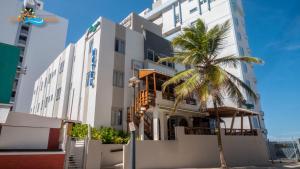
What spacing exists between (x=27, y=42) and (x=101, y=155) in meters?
44.2

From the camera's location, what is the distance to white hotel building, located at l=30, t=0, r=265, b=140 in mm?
19094

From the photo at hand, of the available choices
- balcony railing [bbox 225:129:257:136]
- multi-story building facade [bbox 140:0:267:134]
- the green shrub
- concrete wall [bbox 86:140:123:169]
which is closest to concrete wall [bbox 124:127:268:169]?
balcony railing [bbox 225:129:257:136]

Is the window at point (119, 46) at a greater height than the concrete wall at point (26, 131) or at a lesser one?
greater

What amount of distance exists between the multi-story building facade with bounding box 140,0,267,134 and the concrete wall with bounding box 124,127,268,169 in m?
8.60

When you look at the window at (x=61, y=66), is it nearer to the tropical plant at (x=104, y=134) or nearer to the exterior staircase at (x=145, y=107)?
the tropical plant at (x=104, y=134)

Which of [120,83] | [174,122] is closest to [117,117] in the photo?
[120,83]

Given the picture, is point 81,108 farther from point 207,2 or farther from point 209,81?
point 207,2

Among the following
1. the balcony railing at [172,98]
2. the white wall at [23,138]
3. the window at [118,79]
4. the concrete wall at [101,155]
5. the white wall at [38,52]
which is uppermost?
the white wall at [38,52]

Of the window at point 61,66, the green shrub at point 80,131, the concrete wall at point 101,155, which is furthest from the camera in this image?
the window at point 61,66

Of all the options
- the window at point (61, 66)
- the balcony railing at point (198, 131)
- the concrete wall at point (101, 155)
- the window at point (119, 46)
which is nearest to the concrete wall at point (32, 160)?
the concrete wall at point (101, 155)

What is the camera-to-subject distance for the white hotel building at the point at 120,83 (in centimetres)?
1909

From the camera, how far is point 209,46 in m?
15.9

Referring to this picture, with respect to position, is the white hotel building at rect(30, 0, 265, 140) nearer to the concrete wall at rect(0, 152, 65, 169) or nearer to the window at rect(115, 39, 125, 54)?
the window at rect(115, 39, 125, 54)

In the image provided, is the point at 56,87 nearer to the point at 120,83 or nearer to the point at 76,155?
the point at 120,83
